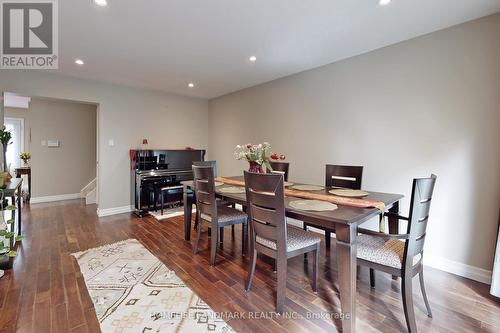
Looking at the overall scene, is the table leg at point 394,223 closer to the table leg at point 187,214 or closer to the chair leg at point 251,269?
the chair leg at point 251,269

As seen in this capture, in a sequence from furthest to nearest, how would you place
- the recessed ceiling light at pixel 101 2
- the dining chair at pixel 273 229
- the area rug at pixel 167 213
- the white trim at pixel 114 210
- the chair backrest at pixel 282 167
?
the white trim at pixel 114 210 → the area rug at pixel 167 213 → the chair backrest at pixel 282 167 → the recessed ceiling light at pixel 101 2 → the dining chair at pixel 273 229

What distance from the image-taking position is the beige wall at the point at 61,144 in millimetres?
5277

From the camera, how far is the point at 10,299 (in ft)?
6.17

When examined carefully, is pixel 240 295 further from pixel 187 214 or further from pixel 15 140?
pixel 15 140

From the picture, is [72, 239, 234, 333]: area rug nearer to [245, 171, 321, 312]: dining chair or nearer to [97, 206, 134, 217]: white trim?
[245, 171, 321, 312]: dining chair

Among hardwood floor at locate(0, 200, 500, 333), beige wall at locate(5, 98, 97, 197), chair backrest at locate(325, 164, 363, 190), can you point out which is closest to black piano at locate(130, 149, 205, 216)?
hardwood floor at locate(0, 200, 500, 333)

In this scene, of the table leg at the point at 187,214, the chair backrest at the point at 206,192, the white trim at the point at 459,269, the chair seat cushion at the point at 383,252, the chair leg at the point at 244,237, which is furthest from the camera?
the table leg at the point at 187,214

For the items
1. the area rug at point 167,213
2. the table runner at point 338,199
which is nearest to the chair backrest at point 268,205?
the table runner at point 338,199

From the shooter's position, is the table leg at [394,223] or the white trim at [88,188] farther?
the white trim at [88,188]

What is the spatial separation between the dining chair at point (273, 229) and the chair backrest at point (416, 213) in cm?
67

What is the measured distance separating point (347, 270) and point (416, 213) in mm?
578

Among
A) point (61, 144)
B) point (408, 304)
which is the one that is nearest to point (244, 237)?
point (408, 304)

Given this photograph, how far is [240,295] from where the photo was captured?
77.7 inches

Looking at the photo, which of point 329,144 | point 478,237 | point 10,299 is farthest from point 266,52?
point 10,299
